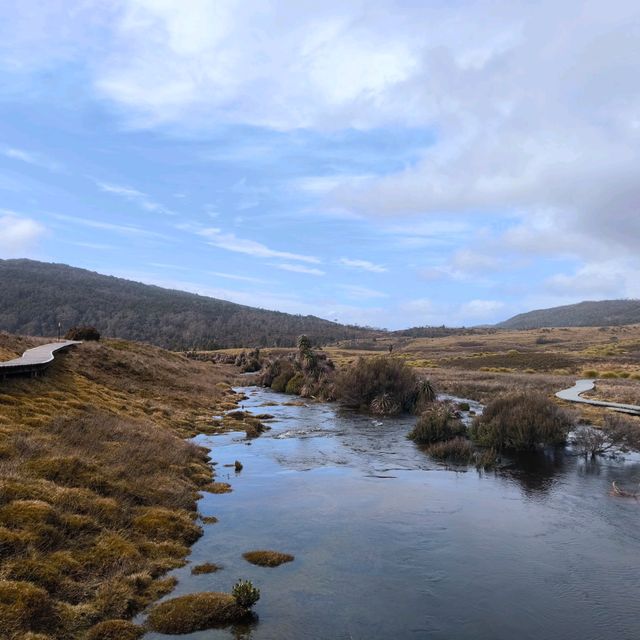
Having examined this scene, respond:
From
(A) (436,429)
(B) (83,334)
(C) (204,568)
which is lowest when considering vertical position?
(C) (204,568)

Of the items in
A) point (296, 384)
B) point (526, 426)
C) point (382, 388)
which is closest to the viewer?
point (526, 426)

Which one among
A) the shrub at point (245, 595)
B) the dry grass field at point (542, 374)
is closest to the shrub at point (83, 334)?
the dry grass field at point (542, 374)

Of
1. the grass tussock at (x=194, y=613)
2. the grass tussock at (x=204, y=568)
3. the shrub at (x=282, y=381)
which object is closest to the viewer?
the grass tussock at (x=194, y=613)

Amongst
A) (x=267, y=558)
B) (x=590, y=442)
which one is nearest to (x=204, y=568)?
(x=267, y=558)

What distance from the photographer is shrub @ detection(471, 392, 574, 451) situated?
3206cm

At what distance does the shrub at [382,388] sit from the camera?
162 ft

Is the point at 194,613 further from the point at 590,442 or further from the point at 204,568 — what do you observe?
the point at 590,442

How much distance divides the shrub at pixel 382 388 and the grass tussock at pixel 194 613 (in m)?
35.8

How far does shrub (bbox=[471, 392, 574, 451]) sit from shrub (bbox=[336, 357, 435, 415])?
14697 mm

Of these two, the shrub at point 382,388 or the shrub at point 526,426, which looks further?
the shrub at point 382,388

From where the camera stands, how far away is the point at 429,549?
56.3ft

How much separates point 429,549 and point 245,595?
6.72m

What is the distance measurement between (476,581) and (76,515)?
38.8 ft

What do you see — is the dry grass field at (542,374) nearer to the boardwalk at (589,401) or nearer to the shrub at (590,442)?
the boardwalk at (589,401)
